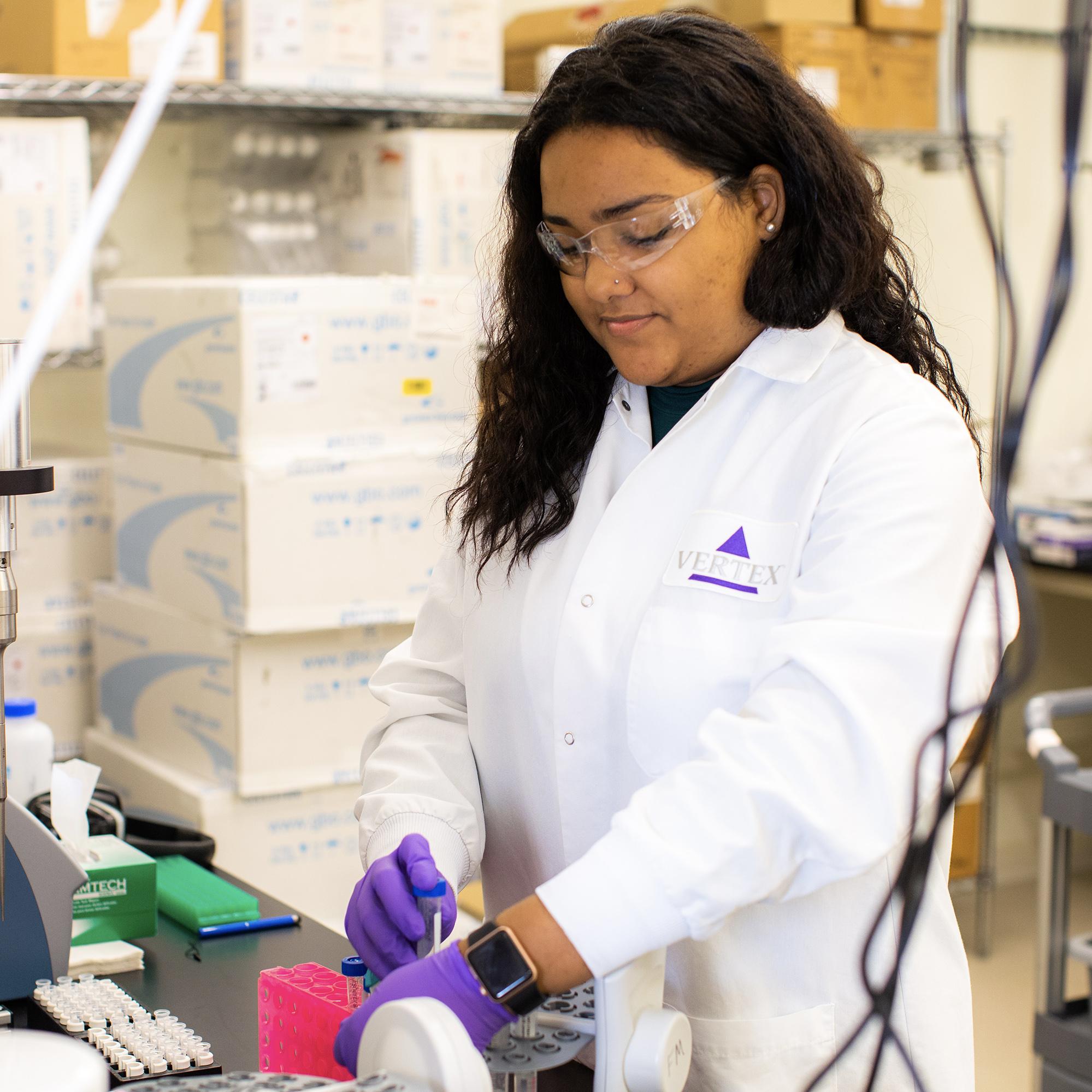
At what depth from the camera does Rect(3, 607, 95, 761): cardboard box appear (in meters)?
2.56

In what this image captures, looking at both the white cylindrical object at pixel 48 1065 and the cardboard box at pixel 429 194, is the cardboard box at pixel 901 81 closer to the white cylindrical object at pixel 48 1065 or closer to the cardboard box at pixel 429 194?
the cardboard box at pixel 429 194

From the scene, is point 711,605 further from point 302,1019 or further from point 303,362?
point 303,362

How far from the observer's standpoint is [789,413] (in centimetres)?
107

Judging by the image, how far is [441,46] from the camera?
8.99ft

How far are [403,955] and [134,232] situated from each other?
2.32 meters

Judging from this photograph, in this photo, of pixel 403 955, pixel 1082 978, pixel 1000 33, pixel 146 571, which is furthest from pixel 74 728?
pixel 1000 33

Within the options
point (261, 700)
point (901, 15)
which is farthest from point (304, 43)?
point (901, 15)

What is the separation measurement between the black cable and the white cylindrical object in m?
0.42

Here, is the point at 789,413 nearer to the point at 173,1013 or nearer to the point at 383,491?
the point at 173,1013

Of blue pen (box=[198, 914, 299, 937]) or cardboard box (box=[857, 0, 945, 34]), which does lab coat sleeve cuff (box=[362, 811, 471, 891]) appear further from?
cardboard box (box=[857, 0, 945, 34])

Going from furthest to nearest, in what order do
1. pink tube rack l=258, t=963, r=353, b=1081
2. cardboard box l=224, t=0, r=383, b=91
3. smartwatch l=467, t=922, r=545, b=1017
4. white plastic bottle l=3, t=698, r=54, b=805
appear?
cardboard box l=224, t=0, r=383, b=91, white plastic bottle l=3, t=698, r=54, b=805, pink tube rack l=258, t=963, r=353, b=1081, smartwatch l=467, t=922, r=545, b=1017

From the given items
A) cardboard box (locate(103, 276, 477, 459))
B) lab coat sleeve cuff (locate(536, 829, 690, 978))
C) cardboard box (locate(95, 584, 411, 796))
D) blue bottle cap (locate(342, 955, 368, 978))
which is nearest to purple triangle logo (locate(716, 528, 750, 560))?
lab coat sleeve cuff (locate(536, 829, 690, 978))

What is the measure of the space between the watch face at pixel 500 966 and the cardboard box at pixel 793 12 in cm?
266

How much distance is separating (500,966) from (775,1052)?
0.30 meters
